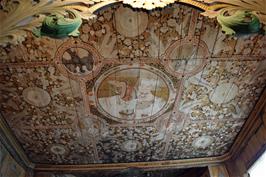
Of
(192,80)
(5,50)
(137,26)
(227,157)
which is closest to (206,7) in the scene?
(137,26)

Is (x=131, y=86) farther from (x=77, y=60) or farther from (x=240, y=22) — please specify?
(x=240, y=22)

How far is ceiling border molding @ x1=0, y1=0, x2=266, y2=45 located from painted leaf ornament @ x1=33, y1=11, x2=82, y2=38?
1.6 inches

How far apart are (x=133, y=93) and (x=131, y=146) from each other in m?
1.06

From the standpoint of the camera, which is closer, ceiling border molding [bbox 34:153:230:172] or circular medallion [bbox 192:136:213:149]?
circular medallion [bbox 192:136:213:149]

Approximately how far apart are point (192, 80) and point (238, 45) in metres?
0.56

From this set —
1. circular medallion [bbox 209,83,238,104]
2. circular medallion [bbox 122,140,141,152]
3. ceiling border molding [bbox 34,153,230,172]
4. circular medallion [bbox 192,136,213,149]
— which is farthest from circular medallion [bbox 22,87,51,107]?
circular medallion [bbox 192,136,213,149]

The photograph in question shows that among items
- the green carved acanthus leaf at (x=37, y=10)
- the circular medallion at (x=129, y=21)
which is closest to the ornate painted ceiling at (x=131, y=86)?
the circular medallion at (x=129, y=21)

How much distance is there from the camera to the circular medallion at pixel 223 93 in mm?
2797

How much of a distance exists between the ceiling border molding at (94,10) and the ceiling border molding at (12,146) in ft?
4.49

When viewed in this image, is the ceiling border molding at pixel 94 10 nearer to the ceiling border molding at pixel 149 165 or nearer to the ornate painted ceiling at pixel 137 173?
the ceiling border molding at pixel 149 165

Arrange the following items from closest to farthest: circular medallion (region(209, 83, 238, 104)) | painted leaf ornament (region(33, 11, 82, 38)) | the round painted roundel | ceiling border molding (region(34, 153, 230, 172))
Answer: painted leaf ornament (region(33, 11, 82, 38)) → the round painted roundel → circular medallion (region(209, 83, 238, 104)) → ceiling border molding (region(34, 153, 230, 172))

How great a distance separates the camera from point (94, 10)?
1.96 metres

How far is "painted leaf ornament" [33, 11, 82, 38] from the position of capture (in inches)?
74.1

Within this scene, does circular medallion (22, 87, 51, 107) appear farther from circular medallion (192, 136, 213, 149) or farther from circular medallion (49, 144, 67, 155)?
circular medallion (192, 136, 213, 149)
